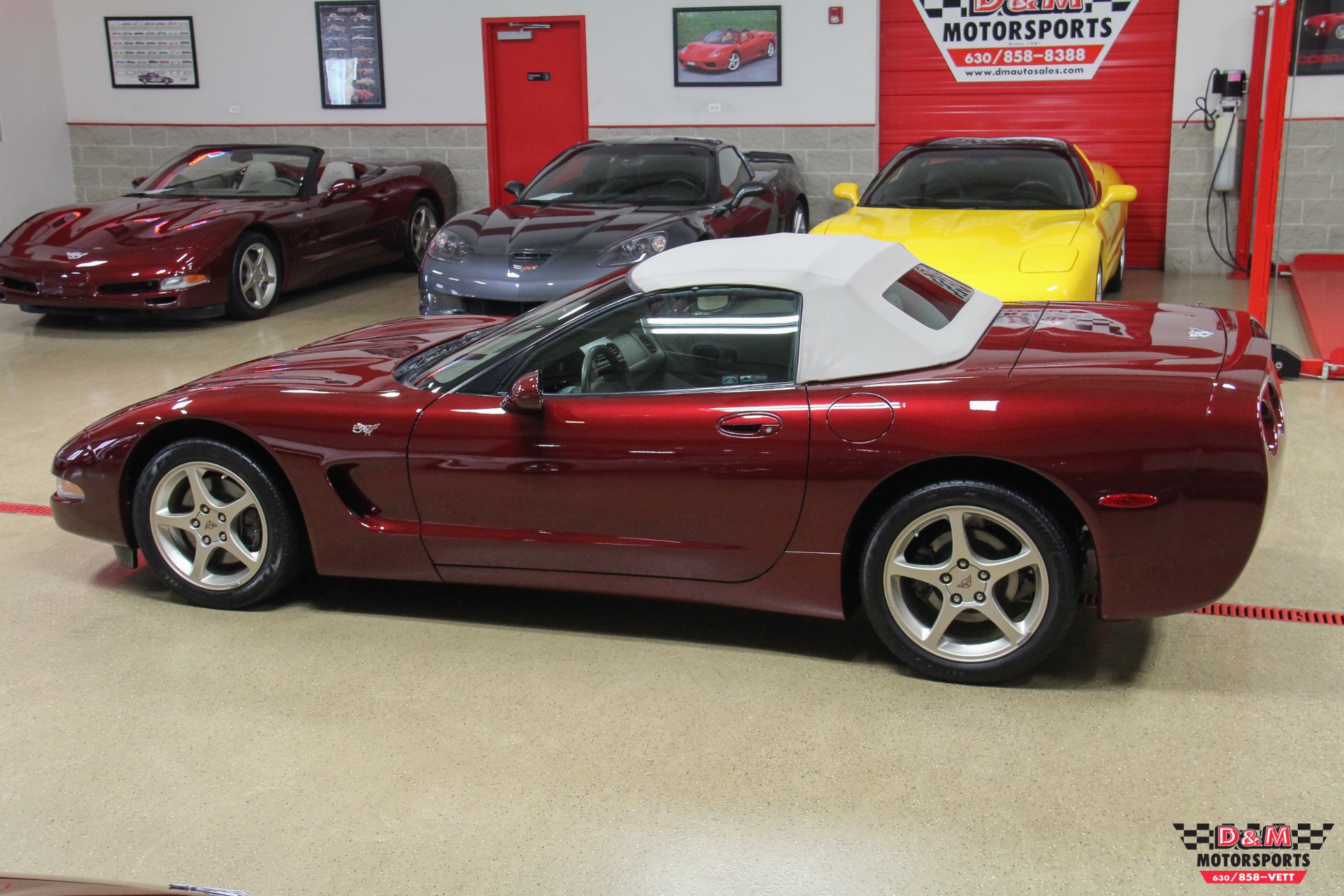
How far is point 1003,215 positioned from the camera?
7535 mm

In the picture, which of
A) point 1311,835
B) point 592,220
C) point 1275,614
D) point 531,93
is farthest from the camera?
point 531,93

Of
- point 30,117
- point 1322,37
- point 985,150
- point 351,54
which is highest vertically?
point 351,54

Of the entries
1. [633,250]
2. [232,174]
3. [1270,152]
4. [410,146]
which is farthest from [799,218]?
[232,174]

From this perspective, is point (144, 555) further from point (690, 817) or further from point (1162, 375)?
point (1162, 375)

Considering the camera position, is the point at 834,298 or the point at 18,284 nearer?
the point at 834,298

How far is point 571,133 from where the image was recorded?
505 inches

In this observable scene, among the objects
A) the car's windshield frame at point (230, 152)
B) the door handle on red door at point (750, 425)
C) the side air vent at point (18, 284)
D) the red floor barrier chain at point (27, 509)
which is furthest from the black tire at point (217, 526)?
the car's windshield frame at point (230, 152)

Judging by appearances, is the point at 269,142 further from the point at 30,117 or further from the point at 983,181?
the point at 983,181

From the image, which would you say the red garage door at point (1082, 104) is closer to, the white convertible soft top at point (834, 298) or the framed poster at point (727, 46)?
the framed poster at point (727, 46)

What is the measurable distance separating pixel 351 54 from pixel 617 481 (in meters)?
10.8

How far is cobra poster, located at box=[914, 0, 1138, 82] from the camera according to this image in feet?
36.7

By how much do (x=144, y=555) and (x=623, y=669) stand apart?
69.1 inches

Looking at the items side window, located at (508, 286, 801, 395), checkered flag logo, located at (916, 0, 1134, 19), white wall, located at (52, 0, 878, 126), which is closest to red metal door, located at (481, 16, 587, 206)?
white wall, located at (52, 0, 878, 126)

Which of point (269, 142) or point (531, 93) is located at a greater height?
point (531, 93)
